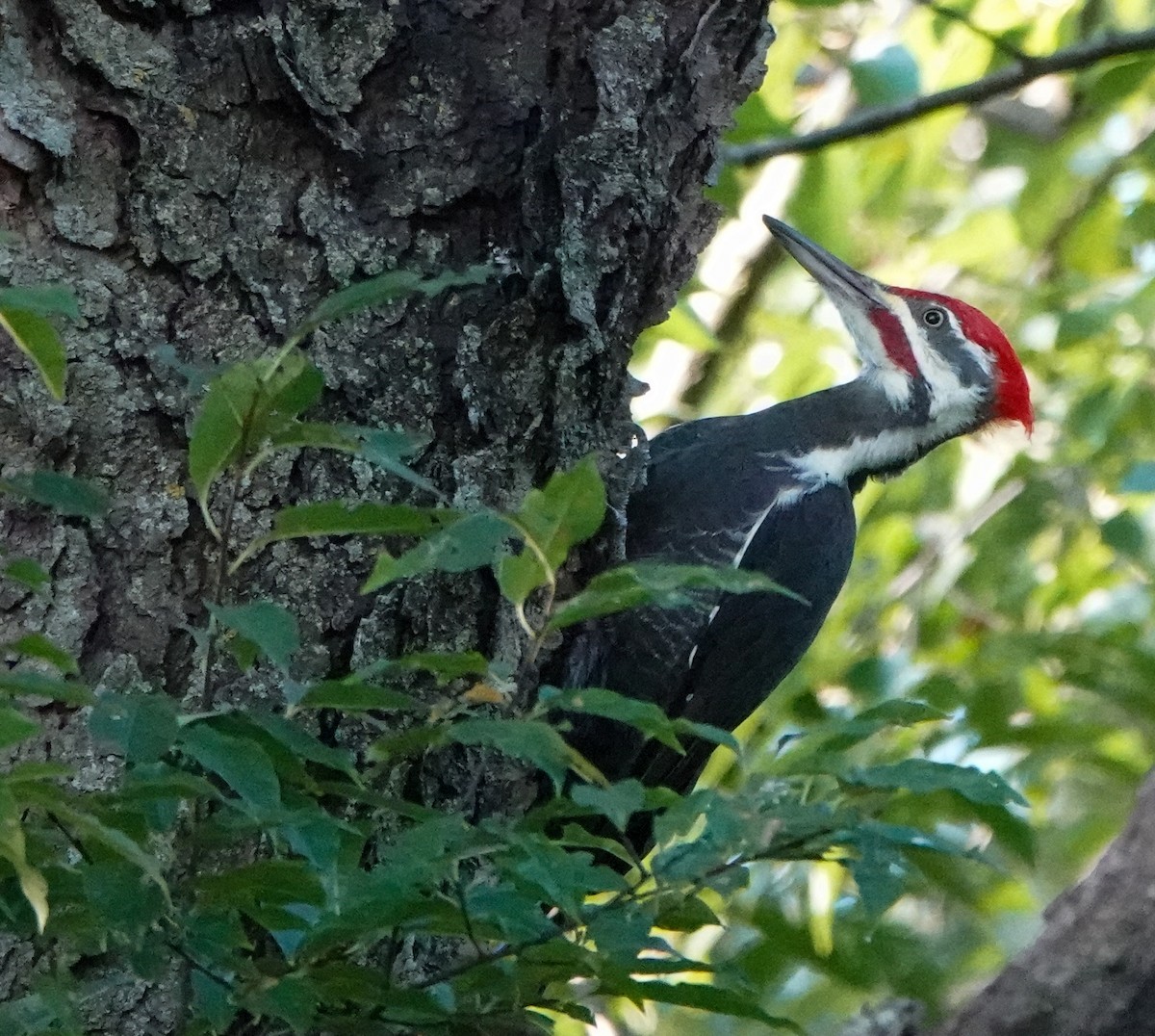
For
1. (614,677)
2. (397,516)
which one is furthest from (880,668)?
(397,516)

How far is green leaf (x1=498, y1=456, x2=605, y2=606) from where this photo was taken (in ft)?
3.32

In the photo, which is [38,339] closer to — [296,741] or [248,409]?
[248,409]

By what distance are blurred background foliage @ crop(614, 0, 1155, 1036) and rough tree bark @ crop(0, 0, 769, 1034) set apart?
120 cm

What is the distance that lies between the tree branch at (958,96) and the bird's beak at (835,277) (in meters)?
0.23

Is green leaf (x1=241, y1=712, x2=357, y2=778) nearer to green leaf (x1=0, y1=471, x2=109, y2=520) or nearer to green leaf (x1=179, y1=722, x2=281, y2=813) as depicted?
green leaf (x1=179, y1=722, x2=281, y2=813)

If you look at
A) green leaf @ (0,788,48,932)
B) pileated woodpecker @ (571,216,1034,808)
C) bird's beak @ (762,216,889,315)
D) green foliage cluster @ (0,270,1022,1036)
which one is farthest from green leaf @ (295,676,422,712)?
bird's beak @ (762,216,889,315)

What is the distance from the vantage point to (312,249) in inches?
64.1

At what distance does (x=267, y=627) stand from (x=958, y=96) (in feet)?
8.84

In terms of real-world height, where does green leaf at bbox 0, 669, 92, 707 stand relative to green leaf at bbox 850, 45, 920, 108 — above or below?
below

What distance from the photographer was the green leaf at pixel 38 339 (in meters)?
0.99

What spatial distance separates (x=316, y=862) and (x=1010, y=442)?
3160 mm

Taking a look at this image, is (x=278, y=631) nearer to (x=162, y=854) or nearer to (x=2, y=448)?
(x=162, y=854)

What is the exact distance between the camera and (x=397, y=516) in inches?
40.6

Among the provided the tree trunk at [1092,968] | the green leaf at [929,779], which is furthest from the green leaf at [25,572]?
the tree trunk at [1092,968]
